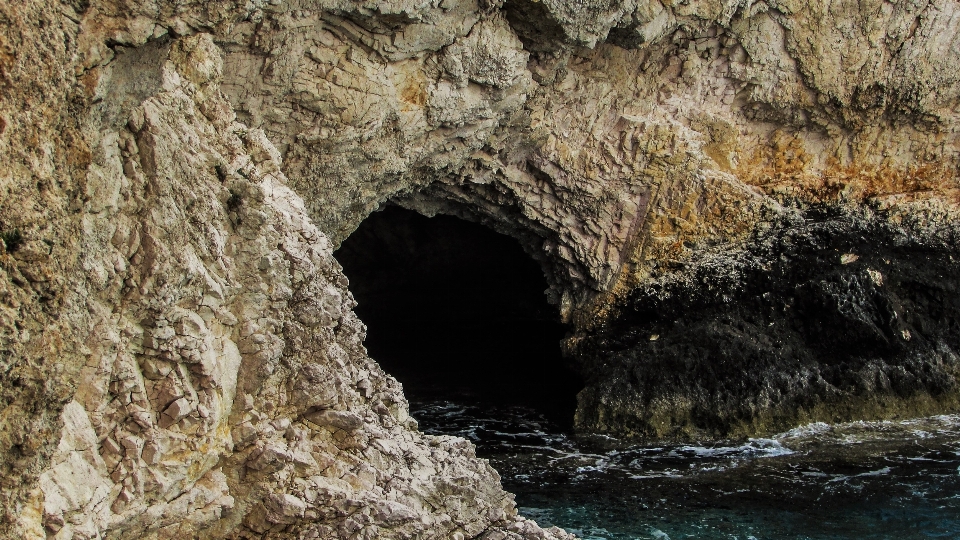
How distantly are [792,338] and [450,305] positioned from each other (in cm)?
876

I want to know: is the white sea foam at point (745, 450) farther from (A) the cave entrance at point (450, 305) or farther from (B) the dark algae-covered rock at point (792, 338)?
(A) the cave entrance at point (450, 305)

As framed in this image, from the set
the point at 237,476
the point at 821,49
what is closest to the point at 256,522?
the point at 237,476

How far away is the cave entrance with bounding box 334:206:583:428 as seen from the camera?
685 inches

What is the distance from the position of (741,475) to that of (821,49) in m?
5.80

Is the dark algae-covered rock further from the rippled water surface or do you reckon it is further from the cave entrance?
the cave entrance

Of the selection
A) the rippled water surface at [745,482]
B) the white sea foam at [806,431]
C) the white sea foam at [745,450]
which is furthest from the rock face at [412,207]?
the rippled water surface at [745,482]

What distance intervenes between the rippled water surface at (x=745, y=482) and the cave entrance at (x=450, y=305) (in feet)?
11.5

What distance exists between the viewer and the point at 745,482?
11.4 metres

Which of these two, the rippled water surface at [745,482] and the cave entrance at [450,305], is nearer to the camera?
the rippled water surface at [745,482]

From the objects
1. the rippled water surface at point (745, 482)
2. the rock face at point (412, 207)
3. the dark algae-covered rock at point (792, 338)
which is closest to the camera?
the rock face at point (412, 207)

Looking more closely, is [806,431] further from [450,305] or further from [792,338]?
[450,305]

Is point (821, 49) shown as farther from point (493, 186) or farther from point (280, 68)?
point (280, 68)

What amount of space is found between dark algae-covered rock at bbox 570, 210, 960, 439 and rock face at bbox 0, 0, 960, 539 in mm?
42

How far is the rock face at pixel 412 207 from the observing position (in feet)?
15.2
